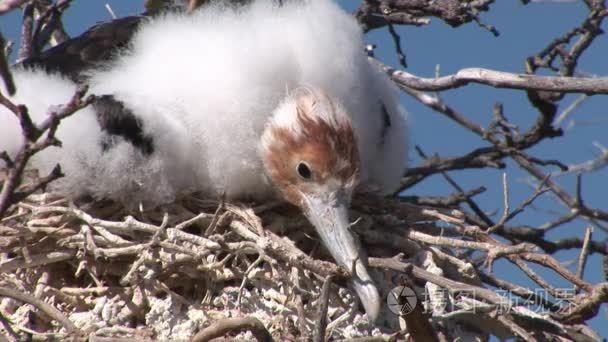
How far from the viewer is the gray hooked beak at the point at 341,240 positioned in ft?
9.64

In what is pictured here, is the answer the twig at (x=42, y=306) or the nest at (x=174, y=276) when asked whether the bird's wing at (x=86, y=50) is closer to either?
the nest at (x=174, y=276)

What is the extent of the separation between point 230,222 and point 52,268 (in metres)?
0.59

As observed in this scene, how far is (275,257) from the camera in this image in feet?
10.0

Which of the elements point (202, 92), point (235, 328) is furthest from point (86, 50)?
point (235, 328)

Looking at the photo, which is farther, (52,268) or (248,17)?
(248,17)

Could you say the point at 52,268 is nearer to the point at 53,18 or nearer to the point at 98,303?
the point at 98,303

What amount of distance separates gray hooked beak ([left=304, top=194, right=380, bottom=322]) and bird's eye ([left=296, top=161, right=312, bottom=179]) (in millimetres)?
74

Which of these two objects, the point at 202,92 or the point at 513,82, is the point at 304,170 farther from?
the point at 513,82

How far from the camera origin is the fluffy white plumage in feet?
10.3

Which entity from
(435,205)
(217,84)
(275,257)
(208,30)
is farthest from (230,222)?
(435,205)

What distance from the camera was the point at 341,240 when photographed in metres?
3.15

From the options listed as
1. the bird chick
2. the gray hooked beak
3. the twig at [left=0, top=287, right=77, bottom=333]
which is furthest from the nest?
the twig at [left=0, top=287, right=77, bottom=333]

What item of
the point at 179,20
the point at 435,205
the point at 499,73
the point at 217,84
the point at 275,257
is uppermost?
the point at 179,20

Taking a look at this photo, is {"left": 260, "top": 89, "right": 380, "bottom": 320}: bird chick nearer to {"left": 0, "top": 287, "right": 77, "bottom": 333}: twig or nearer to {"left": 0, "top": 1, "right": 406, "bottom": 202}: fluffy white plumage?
{"left": 0, "top": 1, "right": 406, "bottom": 202}: fluffy white plumage
